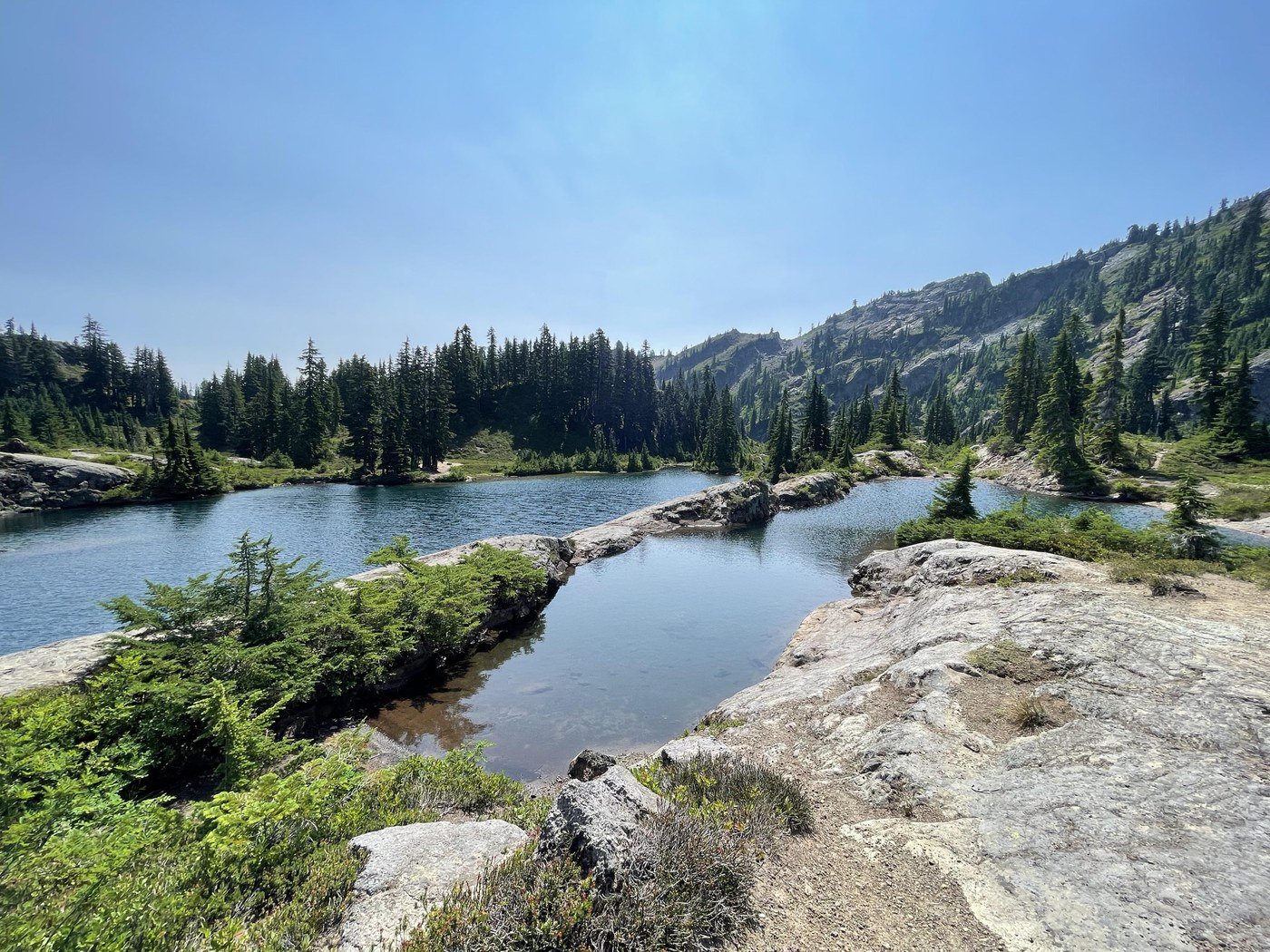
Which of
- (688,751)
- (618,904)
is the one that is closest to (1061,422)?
(688,751)

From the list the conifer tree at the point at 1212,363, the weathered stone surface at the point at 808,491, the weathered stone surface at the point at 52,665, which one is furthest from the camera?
the conifer tree at the point at 1212,363

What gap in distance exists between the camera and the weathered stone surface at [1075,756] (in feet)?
15.6

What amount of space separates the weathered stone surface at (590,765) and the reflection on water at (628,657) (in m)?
1.50

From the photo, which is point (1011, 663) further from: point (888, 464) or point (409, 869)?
point (888, 464)

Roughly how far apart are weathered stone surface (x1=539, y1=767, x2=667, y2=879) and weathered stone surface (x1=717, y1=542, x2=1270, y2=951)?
2912 mm

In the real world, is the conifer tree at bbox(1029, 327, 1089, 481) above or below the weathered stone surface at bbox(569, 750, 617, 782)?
above

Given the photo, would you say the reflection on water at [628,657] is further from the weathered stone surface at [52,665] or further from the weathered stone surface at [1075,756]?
the weathered stone surface at [52,665]

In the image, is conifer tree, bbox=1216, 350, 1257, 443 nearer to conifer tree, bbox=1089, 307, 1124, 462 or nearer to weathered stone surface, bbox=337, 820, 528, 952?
conifer tree, bbox=1089, 307, 1124, 462

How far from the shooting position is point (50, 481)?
58.3 m

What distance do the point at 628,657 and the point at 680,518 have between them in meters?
25.6

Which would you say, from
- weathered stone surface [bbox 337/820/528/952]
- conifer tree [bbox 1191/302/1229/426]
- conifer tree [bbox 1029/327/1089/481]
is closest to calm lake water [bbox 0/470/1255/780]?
conifer tree [bbox 1029/327/1089/481]

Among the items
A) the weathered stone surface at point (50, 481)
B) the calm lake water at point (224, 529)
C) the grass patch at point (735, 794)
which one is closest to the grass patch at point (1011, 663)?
the grass patch at point (735, 794)

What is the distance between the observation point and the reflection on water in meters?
13.9

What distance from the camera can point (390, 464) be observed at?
3344 inches
